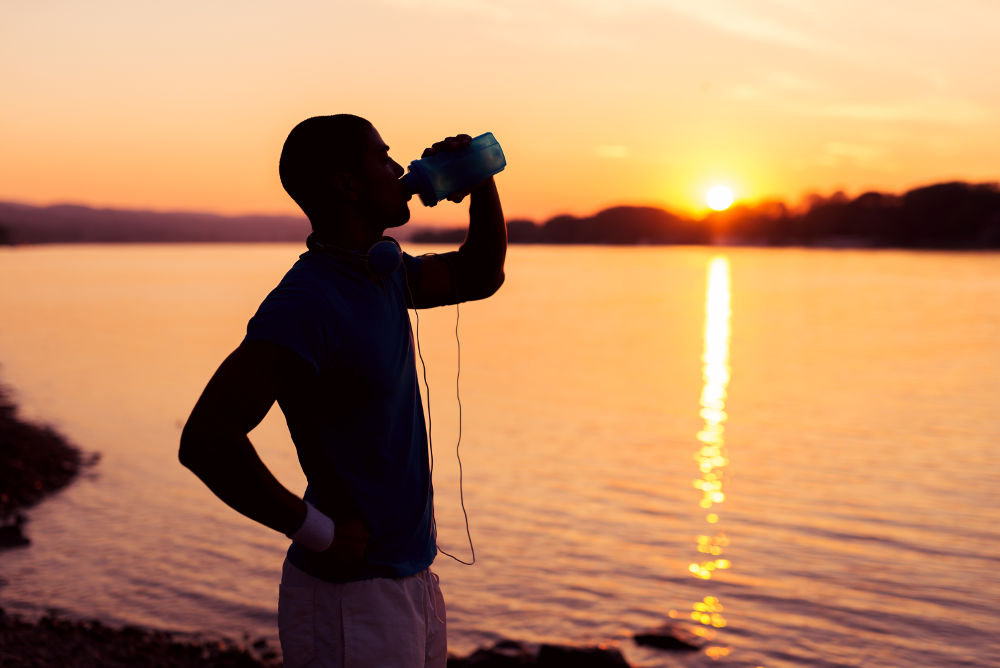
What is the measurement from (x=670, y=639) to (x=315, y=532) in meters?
7.15

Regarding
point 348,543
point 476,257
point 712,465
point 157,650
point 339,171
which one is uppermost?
point 339,171

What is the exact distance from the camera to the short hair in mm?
2520

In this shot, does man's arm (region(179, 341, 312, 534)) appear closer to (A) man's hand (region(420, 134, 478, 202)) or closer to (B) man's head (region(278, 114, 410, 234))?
(B) man's head (region(278, 114, 410, 234))

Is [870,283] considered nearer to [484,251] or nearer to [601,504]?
[601,504]

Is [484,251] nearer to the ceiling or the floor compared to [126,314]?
nearer to the ceiling

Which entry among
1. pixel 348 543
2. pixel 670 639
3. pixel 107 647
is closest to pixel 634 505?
pixel 670 639

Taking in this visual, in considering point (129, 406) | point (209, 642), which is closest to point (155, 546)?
point (209, 642)

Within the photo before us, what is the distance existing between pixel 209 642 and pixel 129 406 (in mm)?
16210

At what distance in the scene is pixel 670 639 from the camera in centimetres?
874

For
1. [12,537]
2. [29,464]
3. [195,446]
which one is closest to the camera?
[195,446]

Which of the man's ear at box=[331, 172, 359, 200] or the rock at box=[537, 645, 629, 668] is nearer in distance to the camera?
the man's ear at box=[331, 172, 359, 200]

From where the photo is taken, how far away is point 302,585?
2582mm

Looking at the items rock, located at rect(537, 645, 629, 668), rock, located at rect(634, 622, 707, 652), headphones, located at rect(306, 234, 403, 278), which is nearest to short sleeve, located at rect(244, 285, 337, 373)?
headphones, located at rect(306, 234, 403, 278)

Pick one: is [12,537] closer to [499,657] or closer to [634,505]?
[499,657]
